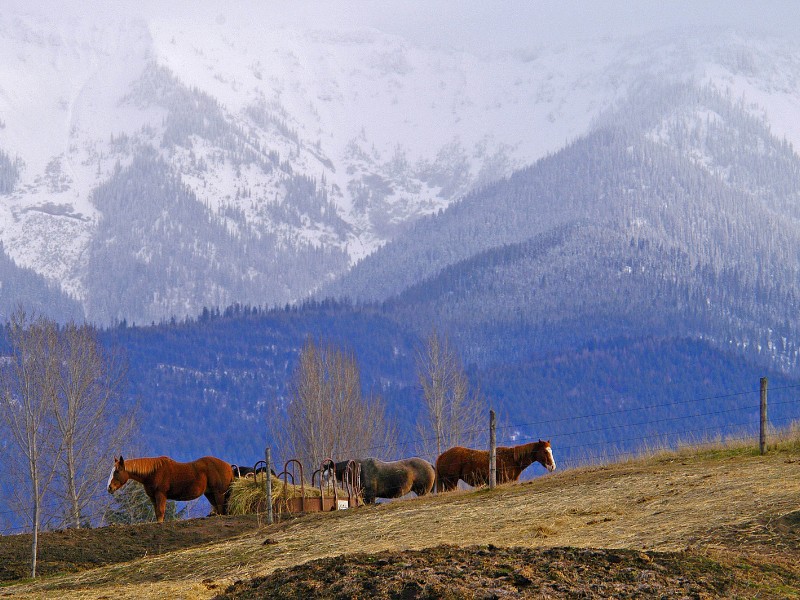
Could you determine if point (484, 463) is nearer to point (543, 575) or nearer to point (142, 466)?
point (142, 466)

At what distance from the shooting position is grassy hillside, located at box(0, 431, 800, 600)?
15.6 metres

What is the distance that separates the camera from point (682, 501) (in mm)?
23281

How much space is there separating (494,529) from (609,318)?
163 m

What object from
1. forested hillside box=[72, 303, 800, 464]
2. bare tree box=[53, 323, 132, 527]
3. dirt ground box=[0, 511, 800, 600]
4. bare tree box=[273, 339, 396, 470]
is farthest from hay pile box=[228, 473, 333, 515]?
forested hillside box=[72, 303, 800, 464]

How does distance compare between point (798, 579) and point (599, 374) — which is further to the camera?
point (599, 374)

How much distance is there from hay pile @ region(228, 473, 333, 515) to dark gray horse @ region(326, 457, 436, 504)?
451 centimetres

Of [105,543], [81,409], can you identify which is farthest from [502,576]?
[81,409]

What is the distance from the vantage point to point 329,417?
2795 inches

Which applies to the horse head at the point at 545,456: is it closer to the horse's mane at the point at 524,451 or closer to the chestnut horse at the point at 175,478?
the horse's mane at the point at 524,451

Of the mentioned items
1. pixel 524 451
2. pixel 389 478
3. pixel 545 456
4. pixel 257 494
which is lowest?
pixel 257 494

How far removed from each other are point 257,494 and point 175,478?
9.75ft

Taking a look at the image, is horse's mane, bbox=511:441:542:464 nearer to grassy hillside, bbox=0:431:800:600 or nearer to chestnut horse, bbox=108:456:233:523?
grassy hillside, bbox=0:431:800:600

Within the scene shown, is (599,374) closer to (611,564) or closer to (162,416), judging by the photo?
(162,416)

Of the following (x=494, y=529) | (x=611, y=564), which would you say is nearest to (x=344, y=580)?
(x=611, y=564)
